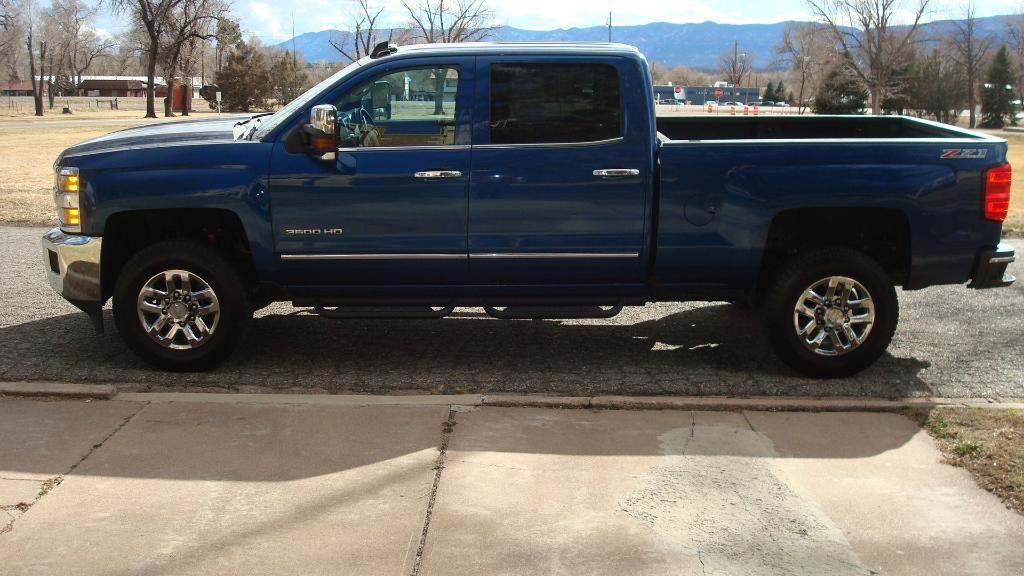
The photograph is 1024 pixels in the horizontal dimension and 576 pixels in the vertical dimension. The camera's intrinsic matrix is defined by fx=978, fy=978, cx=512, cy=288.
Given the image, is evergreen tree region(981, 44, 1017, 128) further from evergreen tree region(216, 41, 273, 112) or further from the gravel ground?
the gravel ground

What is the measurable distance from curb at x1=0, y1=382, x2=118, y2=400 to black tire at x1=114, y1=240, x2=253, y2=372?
37 cm

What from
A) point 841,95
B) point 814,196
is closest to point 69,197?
point 814,196

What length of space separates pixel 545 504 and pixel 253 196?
2.66 metres

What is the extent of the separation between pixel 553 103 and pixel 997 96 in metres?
63.8

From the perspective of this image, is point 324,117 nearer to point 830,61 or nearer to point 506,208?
point 506,208

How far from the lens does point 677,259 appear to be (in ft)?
19.4

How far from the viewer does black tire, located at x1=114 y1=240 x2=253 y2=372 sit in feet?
19.2

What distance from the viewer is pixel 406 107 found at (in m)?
5.88

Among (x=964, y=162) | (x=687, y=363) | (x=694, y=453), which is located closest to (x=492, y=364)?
(x=687, y=363)

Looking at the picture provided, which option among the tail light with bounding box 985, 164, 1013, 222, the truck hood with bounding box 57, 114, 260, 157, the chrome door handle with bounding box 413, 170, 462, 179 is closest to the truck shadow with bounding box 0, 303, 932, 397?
the tail light with bounding box 985, 164, 1013, 222

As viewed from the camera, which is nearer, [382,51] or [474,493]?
[474,493]

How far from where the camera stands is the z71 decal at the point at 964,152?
227 inches

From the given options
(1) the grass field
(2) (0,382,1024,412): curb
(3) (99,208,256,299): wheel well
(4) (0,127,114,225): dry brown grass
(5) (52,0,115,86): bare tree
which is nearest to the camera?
(2) (0,382,1024,412): curb

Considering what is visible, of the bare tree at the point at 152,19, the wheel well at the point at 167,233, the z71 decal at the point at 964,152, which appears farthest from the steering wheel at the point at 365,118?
the bare tree at the point at 152,19
